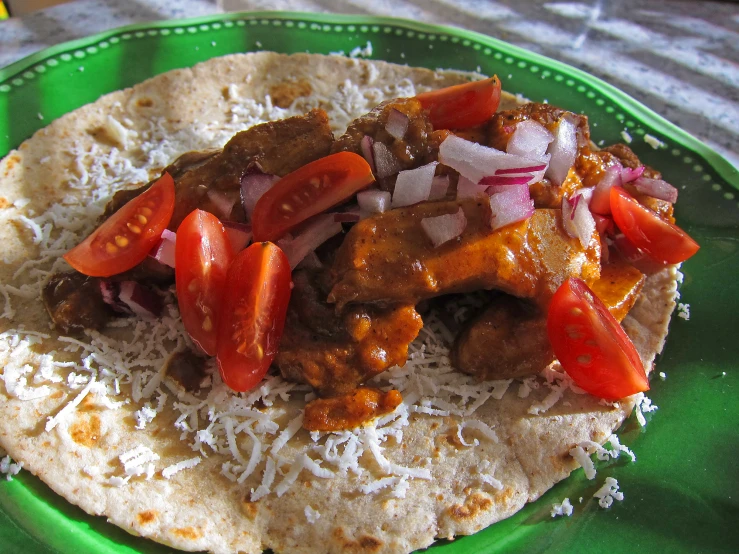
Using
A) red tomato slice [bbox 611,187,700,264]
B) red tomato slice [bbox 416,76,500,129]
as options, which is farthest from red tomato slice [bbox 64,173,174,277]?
red tomato slice [bbox 611,187,700,264]

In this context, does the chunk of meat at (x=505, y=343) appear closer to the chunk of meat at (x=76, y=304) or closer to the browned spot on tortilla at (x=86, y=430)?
the browned spot on tortilla at (x=86, y=430)

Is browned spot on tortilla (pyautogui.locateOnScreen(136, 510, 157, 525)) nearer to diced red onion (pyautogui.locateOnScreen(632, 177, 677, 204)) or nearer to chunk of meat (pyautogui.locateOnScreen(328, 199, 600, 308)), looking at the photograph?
chunk of meat (pyautogui.locateOnScreen(328, 199, 600, 308))

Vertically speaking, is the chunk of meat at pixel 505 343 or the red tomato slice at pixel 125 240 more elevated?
the red tomato slice at pixel 125 240

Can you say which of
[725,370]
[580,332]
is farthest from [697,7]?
[580,332]

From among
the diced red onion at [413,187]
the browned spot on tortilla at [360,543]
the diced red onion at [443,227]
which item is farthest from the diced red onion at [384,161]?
the browned spot on tortilla at [360,543]

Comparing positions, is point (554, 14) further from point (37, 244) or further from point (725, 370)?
point (37, 244)

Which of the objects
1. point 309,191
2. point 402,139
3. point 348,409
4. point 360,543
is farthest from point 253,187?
point 360,543
